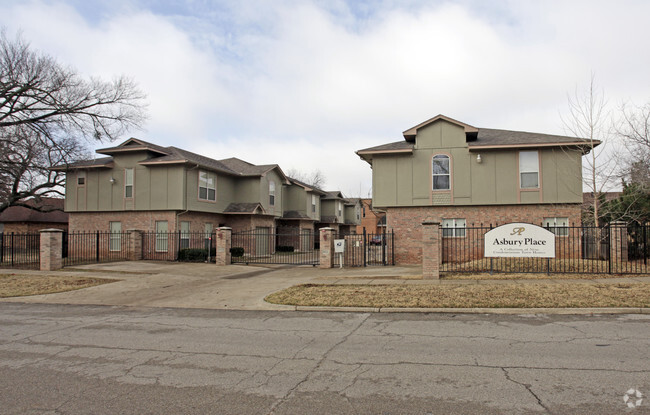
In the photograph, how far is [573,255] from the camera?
16656 millimetres

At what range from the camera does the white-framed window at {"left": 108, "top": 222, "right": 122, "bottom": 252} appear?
27.1 m

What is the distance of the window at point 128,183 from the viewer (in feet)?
89.0

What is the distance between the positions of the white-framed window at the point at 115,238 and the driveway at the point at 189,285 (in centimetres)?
612

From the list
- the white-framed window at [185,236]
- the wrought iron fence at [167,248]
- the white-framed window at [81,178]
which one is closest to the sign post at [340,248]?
the wrought iron fence at [167,248]

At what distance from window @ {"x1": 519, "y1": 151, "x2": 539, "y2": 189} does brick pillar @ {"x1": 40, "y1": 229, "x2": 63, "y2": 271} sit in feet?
70.9

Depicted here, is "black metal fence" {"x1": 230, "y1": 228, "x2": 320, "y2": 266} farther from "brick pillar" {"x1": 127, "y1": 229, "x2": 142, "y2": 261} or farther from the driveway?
the driveway

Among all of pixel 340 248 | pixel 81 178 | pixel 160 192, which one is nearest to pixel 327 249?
pixel 340 248

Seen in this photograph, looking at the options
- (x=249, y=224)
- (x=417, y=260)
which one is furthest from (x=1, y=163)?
(x=417, y=260)

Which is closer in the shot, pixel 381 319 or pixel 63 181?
pixel 381 319

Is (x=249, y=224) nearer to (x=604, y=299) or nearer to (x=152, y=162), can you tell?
(x=152, y=162)

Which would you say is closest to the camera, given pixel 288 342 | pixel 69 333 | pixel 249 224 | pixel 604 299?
pixel 288 342

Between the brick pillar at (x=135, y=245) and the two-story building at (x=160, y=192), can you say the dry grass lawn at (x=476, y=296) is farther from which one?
the two-story building at (x=160, y=192)

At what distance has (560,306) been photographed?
9469mm

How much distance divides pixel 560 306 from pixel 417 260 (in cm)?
1185
